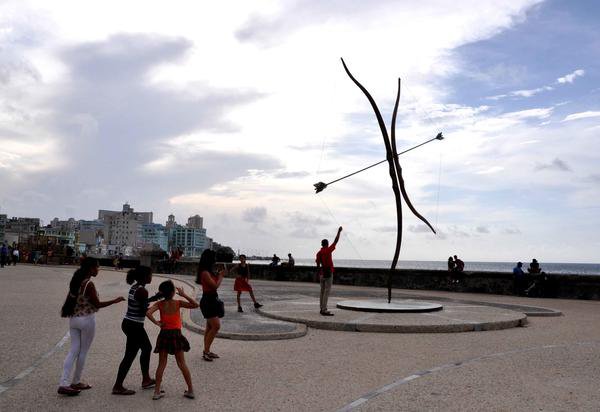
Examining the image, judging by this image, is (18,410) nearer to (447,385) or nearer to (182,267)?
(447,385)

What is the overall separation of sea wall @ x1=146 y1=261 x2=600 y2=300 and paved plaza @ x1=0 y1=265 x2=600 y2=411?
8212 millimetres

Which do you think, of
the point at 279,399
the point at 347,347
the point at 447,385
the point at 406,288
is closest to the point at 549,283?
the point at 406,288

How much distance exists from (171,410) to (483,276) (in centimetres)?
1881

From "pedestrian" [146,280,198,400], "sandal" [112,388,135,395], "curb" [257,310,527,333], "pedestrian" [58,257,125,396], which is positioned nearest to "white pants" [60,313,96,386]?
"pedestrian" [58,257,125,396]

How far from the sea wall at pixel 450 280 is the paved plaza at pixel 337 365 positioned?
8.21 meters

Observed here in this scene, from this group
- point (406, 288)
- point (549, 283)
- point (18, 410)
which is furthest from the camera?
point (406, 288)

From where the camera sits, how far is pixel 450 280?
22453 millimetres

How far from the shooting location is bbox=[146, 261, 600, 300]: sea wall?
64.3ft

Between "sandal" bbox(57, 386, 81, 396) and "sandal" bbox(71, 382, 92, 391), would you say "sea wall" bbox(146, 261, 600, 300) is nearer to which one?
"sandal" bbox(71, 382, 92, 391)

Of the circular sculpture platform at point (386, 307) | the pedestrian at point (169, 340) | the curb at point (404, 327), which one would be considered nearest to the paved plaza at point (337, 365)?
the curb at point (404, 327)

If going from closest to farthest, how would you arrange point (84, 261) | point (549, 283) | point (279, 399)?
point (279, 399)
point (84, 261)
point (549, 283)

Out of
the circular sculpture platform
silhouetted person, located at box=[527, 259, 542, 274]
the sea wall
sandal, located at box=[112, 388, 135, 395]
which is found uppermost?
silhouetted person, located at box=[527, 259, 542, 274]

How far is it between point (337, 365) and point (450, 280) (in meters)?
16.3

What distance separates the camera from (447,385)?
6.08 metres
